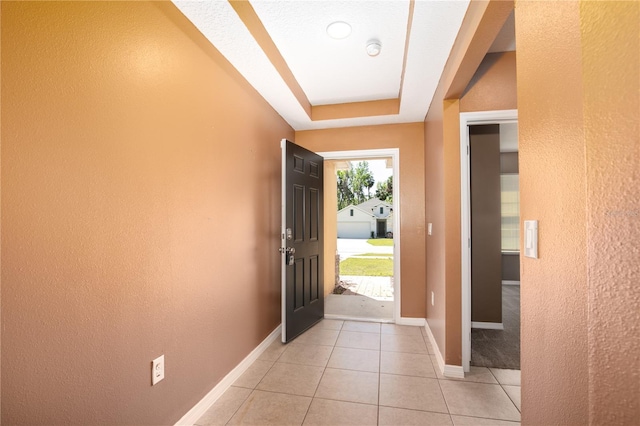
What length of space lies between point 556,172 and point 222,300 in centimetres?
194

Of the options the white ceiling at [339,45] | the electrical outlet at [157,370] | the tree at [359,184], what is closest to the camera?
the electrical outlet at [157,370]

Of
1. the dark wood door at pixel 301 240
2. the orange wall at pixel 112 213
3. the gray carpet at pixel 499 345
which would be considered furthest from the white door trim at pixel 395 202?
the orange wall at pixel 112 213

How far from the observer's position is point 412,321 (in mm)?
3127

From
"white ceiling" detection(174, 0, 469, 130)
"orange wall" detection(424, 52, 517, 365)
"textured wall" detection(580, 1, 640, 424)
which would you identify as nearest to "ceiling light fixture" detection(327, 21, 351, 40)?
"white ceiling" detection(174, 0, 469, 130)

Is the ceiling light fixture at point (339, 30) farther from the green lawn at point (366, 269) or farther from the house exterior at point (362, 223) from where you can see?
the house exterior at point (362, 223)

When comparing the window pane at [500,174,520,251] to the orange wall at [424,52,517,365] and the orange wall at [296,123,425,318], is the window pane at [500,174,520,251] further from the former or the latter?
the orange wall at [424,52,517,365]

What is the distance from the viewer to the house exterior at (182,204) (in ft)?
1.81

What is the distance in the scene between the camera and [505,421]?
1618 mm

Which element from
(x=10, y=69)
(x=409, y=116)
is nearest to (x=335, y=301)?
(x=409, y=116)

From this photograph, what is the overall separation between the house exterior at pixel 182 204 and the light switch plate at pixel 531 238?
0.03m

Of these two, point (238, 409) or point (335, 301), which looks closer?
point (238, 409)

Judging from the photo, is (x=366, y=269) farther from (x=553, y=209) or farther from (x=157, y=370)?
(x=553, y=209)

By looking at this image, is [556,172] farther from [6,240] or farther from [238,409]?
[238,409]

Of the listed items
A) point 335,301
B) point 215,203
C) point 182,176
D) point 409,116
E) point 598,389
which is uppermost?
point 409,116
